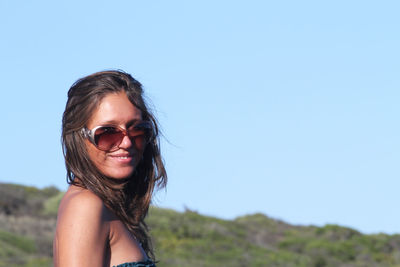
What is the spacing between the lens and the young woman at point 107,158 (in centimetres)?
257

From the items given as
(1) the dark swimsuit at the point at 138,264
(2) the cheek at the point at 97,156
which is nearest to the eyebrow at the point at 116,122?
(2) the cheek at the point at 97,156

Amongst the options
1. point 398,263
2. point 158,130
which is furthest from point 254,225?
point 158,130

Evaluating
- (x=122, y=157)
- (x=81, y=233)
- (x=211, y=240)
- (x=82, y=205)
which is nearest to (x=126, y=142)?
(x=122, y=157)

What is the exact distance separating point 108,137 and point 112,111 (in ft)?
0.33

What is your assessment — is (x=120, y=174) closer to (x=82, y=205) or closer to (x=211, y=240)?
(x=82, y=205)

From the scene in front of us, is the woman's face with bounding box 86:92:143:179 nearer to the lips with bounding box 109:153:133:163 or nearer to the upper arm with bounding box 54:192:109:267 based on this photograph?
the lips with bounding box 109:153:133:163

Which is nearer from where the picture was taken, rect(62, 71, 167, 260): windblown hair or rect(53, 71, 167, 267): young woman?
rect(53, 71, 167, 267): young woman

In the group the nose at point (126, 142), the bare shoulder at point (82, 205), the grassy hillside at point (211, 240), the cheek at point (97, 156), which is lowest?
the bare shoulder at point (82, 205)

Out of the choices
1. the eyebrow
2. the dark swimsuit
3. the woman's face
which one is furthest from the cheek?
the dark swimsuit

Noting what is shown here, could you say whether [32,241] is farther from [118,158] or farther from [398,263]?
[118,158]

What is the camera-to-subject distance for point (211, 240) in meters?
28.7

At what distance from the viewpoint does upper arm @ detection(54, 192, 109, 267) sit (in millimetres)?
2461

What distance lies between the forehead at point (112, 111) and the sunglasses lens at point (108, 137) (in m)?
0.03

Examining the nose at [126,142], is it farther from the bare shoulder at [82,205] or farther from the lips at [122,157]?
the bare shoulder at [82,205]
